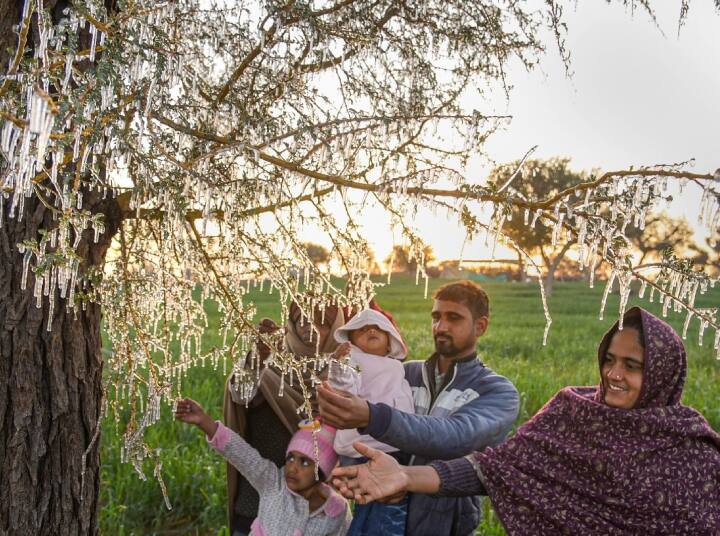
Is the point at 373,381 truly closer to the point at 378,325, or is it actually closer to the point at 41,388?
the point at 378,325

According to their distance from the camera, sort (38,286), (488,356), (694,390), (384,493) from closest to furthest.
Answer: (38,286) < (384,493) < (694,390) < (488,356)

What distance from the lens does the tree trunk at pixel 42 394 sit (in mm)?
3215

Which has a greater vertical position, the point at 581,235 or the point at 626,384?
the point at 581,235

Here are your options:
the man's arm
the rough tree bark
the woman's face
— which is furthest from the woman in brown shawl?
the woman's face

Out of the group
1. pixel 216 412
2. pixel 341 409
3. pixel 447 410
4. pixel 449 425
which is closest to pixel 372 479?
pixel 341 409

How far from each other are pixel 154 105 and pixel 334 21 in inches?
56.3

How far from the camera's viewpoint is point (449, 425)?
312cm

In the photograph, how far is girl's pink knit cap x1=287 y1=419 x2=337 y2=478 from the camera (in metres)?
3.57

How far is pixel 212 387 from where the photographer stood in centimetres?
955

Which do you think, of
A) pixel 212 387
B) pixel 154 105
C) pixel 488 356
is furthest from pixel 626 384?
pixel 488 356

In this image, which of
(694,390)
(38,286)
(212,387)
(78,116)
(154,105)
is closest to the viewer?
(78,116)

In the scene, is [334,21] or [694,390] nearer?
[334,21]

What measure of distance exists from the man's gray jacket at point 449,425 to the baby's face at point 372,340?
22 cm

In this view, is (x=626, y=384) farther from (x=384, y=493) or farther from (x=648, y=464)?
(x=384, y=493)
